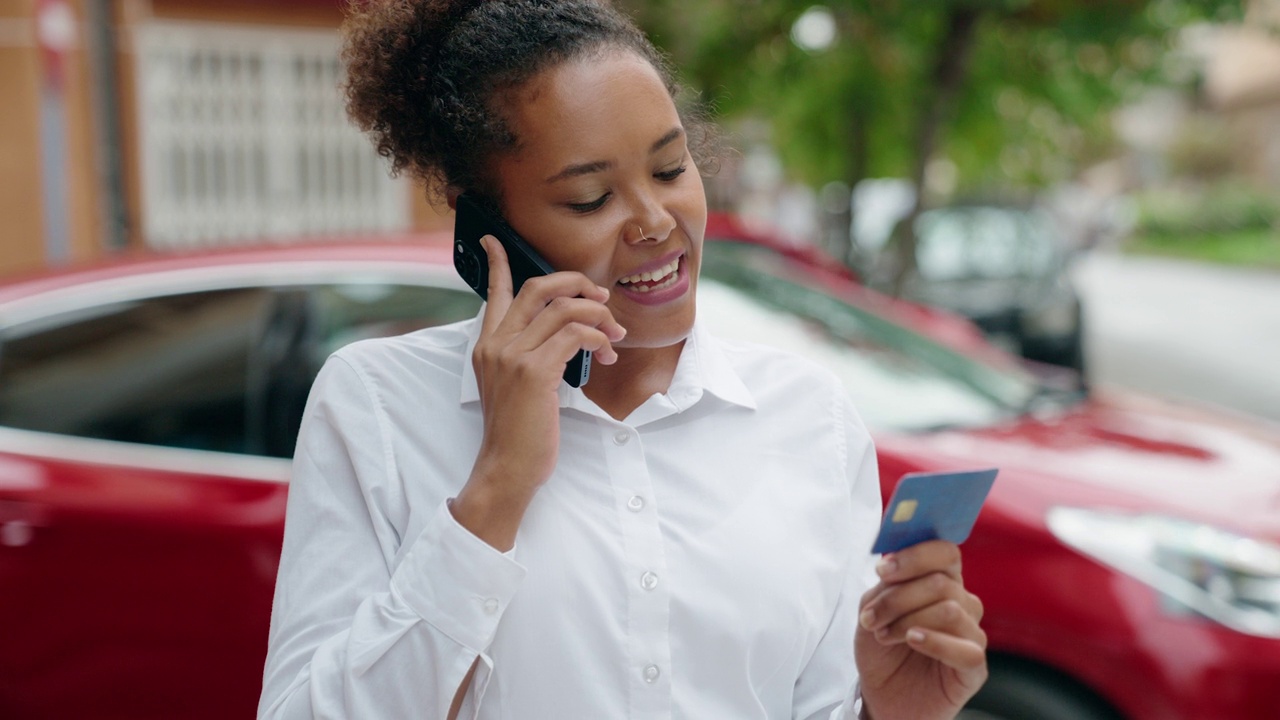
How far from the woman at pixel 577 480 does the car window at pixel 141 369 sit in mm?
1867

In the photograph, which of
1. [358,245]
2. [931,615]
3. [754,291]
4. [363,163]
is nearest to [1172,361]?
[363,163]

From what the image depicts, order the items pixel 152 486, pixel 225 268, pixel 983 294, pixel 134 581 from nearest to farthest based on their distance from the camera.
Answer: pixel 134 581
pixel 152 486
pixel 225 268
pixel 983 294

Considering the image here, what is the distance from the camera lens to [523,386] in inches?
51.6

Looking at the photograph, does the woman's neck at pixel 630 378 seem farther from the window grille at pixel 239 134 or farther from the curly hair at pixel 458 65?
the window grille at pixel 239 134

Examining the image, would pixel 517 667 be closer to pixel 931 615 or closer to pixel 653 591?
pixel 653 591

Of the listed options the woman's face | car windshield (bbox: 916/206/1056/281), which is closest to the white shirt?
the woman's face

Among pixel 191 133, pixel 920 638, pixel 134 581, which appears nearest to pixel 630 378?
pixel 920 638

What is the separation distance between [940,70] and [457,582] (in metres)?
7.51

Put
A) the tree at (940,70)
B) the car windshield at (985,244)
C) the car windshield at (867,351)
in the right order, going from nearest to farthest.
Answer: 1. the car windshield at (867,351)
2. the tree at (940,70)
3. the car windshield at (985,244)

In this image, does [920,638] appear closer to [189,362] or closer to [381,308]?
[381,308]

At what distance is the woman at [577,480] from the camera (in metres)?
1.30

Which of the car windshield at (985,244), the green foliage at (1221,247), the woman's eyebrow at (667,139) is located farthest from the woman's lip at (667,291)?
the green foliage at (1221,247)

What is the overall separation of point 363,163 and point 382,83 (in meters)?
7.92

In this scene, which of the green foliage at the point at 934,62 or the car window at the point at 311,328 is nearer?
the car window at the point at 311,328
